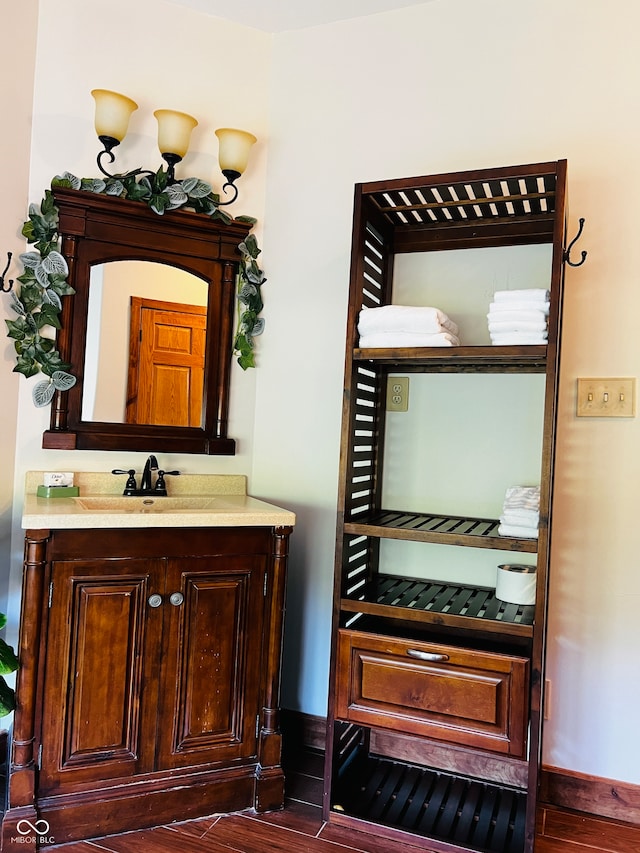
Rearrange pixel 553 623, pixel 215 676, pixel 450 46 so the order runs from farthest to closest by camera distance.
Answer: pixel 450 46, pixel 553 623, pixel 215 676

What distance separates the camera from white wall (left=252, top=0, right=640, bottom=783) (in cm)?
204

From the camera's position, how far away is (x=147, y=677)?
1.86 meters

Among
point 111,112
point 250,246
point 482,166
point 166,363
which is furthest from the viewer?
point 250,246

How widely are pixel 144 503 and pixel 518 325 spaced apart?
1.31 meters

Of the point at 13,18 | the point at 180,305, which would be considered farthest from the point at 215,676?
the point at 13,18

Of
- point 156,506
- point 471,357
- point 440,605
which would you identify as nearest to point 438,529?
point 440,605

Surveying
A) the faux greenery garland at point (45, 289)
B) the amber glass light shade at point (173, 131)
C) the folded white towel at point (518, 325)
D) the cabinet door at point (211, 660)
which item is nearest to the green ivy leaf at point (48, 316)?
the faux greenery garland at point (45, 289)

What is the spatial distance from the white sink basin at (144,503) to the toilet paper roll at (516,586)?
923 millimetres

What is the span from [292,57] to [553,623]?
2275 millimetres

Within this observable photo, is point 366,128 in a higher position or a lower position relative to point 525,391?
higher

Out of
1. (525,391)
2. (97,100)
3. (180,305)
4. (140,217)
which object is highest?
(97,100)

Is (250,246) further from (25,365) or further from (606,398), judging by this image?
(606,398)

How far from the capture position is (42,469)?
87.6 inches

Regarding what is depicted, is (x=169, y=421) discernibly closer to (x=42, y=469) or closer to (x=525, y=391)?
(x=42, y=469)
